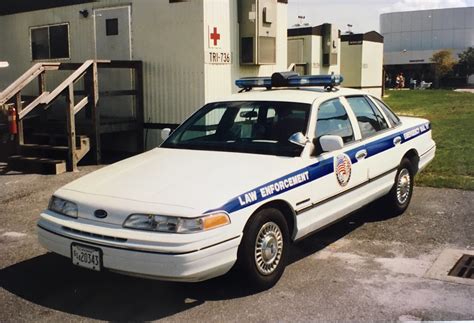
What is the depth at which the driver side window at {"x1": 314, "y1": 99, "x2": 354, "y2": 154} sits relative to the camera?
Answer: 5.37 m

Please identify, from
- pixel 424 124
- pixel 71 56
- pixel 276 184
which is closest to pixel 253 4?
pixel 71 56

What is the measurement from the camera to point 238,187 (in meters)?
4.30

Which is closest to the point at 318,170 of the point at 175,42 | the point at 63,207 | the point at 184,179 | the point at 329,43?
the point at 184,179

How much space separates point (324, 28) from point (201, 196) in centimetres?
1309

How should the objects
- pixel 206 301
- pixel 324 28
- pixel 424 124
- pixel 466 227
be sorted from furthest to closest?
pixel 324 28 < pixel 424 124 < pixel 466 227 < pixel 206 301

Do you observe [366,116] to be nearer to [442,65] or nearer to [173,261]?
[173,261]

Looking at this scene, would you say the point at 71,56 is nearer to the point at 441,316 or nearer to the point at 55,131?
the point at 55,131

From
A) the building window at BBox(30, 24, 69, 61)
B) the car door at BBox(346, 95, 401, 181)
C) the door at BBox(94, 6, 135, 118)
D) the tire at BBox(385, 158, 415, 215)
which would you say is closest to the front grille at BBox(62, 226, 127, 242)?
the car door at BBox(346, 95, 401, 181)

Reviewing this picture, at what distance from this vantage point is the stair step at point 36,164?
9.49 meters

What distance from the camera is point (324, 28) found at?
53.5 feet

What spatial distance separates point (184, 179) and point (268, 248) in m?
0.84

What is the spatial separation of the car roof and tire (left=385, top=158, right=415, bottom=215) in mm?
1102

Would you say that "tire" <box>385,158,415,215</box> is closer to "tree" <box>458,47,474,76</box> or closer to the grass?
the grass

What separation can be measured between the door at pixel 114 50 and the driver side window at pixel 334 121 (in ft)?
20.8
